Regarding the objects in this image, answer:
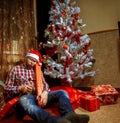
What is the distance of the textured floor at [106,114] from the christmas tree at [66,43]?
0.72 m

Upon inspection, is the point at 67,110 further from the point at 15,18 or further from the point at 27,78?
the point at 15,18

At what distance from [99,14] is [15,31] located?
142 centimetres

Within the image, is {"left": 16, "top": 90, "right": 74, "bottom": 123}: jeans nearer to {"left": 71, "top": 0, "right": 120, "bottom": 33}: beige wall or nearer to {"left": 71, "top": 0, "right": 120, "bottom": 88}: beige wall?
{"left": 71, "top": 0, "right": 120, "bottom": 88}: beige wall

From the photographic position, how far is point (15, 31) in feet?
9.27

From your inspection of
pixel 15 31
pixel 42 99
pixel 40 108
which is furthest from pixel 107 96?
pixel 15 31

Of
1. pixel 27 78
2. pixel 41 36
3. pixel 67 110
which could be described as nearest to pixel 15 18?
pixel 41 36

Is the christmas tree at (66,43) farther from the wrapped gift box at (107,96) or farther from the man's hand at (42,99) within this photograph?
the man's hand at (42,99)

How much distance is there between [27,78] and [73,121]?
921 mm

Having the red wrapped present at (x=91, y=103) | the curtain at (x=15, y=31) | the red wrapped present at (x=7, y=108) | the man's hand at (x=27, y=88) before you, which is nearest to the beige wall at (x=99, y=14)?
the curtain at (x=15, y=31)

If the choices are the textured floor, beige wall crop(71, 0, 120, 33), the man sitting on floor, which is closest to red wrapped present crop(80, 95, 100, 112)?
the textured floor

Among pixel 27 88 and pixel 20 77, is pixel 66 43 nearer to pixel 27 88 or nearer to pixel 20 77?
pixel 20 77

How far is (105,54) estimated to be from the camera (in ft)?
10.3

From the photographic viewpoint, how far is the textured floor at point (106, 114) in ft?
6.11

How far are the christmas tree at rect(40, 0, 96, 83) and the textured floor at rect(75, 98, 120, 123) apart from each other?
2.36 ft
